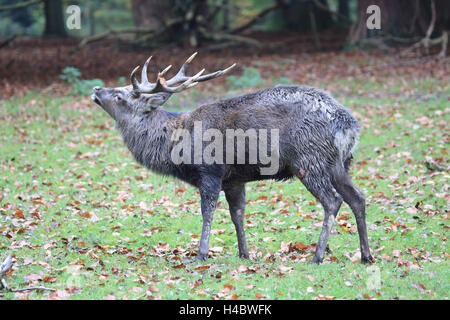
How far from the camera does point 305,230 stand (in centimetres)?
877

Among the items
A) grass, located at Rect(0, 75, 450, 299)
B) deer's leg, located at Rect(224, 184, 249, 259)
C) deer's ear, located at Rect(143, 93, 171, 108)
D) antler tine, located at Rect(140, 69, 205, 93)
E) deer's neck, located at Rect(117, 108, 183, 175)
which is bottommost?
grass, located at Rect(0, 75, 450, 299)

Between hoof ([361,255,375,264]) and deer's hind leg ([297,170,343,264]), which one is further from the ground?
deer's hind leg ([297,170,343,264])

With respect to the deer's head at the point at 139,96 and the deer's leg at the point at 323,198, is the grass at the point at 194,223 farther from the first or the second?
the deer's head at the point at 139,96

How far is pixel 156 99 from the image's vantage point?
8031 millimetres

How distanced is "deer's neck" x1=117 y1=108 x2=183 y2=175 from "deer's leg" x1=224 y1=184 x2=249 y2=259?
865mm

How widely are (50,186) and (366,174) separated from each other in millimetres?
6241

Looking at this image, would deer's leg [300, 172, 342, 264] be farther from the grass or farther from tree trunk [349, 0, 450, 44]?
tree trunk [349, 0, 450, 44]

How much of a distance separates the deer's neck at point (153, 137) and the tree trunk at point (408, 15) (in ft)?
48.3

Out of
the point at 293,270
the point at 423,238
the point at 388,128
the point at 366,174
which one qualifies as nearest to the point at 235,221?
the point at 293,270

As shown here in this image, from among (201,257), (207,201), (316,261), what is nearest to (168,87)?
(207,201)

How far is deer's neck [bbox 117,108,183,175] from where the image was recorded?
7945 millimetres

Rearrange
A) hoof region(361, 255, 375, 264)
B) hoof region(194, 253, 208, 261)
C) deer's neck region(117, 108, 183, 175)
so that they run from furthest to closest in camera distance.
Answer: deer's neck region(117, 108, 183, 175) < hoof region(194, 253, 208, 261) < hoof region(361, 255, 375, 264)

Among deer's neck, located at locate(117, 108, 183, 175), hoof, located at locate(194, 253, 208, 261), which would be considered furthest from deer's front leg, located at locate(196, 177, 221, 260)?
deer's neck, located at locate(117, 108, 183, 175)
